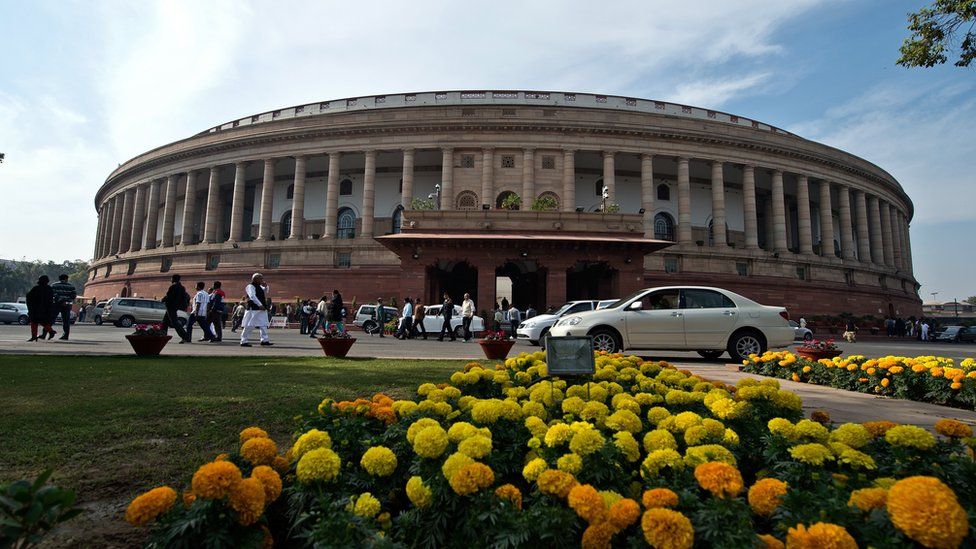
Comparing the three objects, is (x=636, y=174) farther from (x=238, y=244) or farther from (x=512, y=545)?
(x=512, y=545)

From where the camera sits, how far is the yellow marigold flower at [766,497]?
6.06 feet

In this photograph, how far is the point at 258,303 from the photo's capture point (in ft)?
39.8

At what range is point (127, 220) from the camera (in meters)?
46.2

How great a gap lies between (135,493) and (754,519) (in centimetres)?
294

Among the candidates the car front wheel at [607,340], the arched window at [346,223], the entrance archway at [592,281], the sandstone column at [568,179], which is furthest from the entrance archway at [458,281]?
the car front wheel at [607,340]

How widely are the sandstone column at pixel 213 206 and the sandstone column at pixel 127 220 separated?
13.0m

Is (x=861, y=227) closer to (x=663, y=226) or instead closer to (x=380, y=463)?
(x=663, y=226)

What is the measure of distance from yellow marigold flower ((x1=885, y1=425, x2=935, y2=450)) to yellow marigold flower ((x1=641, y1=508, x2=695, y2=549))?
1.34 metres

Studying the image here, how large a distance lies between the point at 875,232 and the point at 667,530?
54.7 meters

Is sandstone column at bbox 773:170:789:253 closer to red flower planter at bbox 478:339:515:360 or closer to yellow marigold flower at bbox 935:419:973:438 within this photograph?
red flower planter at bbox 478:339:515:360

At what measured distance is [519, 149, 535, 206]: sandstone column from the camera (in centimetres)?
3425

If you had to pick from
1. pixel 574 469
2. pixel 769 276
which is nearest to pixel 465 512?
pixel 574 469

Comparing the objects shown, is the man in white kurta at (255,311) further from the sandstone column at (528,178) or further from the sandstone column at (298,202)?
the sandstone column at (298,202)

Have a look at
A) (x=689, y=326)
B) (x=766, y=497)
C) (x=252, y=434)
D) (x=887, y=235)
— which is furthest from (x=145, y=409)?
(x=887, y=235)
